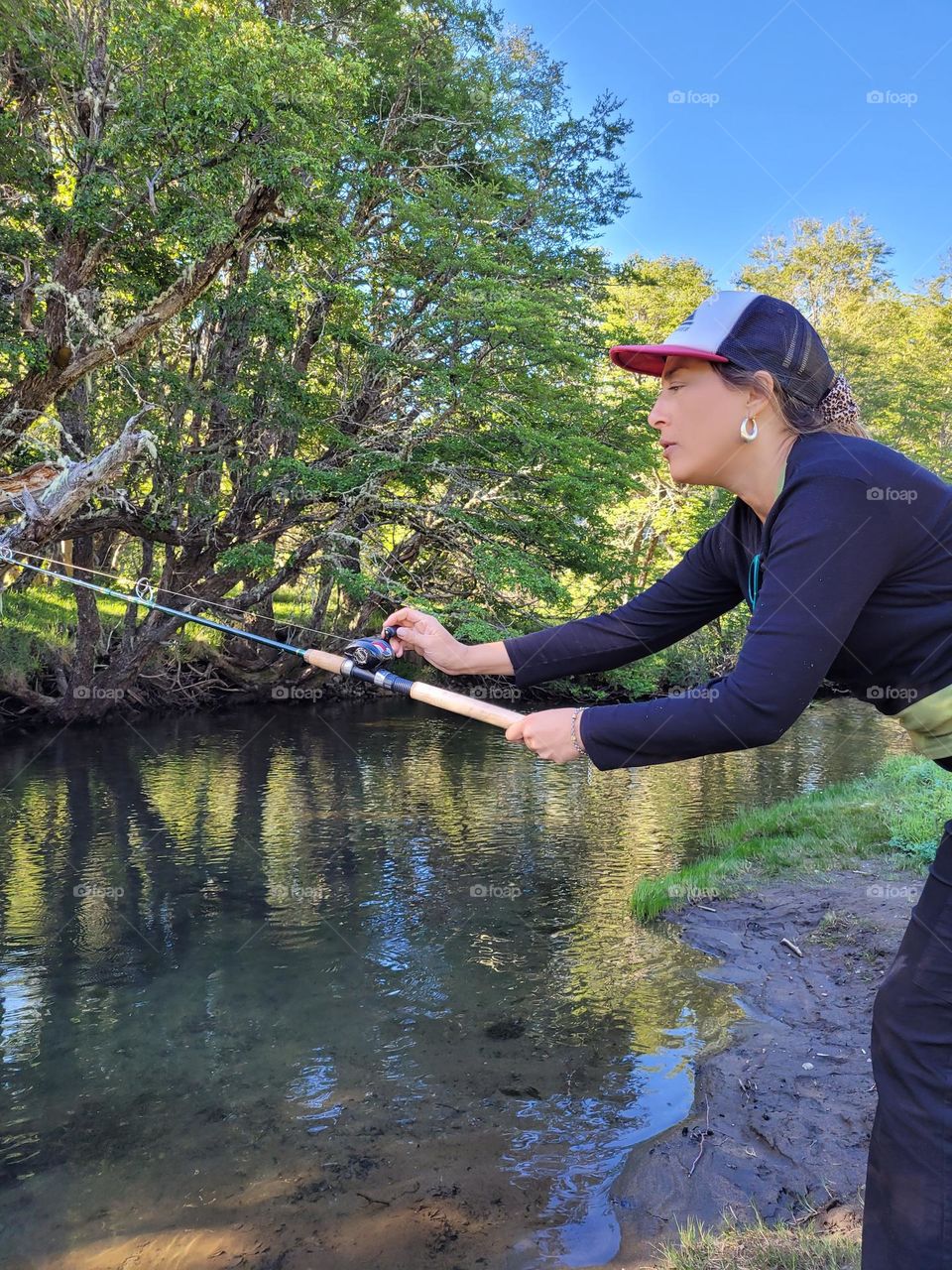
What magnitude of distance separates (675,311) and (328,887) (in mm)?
23143

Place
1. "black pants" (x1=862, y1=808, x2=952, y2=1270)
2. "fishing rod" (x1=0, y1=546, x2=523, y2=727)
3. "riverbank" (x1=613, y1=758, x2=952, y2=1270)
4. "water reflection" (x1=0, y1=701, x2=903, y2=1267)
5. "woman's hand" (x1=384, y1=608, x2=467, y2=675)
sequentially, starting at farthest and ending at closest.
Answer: "water reflection" (x1=0, y1=701, x2=903, y2=1267) < "riverbank" (x1=613, y1=758, x2=952, y2=1270) < "woman's hand" (x1=384, y1=608, x2=467, y2=675) < "fishing rod" (x1=0, y1=546, x2=523, y2=727) < "black pants" (x1=862, y1=808, x2=952, y2=1270)

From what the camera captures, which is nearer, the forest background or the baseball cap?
the baseball cap

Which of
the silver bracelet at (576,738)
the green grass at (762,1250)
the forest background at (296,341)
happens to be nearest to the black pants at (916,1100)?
the silver bracelet at (576,738)

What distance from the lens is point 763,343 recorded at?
191cm

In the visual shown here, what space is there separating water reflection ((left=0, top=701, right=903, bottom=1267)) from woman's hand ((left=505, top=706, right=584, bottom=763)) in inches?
110

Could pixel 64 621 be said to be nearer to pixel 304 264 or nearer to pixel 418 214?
pixel 304 264

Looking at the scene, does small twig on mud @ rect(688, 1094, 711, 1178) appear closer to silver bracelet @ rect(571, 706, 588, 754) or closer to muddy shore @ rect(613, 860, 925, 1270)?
muddy shore @ rect(613, 860, 925, 1270)

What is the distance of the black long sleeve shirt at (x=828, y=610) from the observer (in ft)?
5.53

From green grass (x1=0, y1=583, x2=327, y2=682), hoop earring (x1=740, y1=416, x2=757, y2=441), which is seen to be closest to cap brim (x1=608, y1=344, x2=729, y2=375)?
hoop earring (x1=740, y1=416, x2=757, y2=441)

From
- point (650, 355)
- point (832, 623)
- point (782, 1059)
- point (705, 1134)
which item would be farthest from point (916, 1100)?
point (782, 1059)

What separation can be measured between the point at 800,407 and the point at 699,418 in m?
0.21

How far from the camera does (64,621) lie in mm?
19641

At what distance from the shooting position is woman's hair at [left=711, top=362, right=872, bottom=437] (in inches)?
75.0

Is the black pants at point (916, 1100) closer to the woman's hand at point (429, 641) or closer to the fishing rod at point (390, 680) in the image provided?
the fishing rod at point (390, 680)
